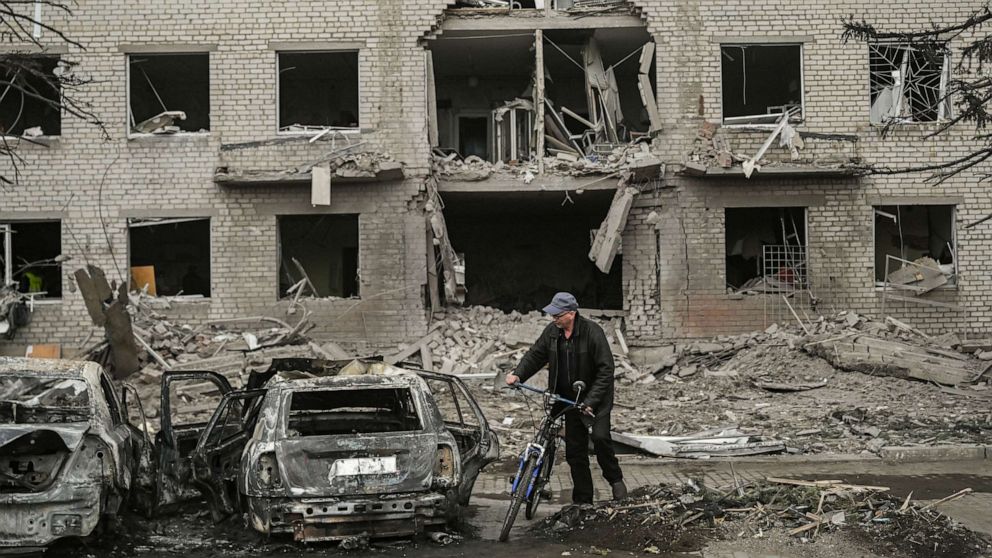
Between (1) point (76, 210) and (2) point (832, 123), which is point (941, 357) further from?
(1) point (76, 210)

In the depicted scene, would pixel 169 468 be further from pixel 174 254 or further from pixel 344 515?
pixel 174 254

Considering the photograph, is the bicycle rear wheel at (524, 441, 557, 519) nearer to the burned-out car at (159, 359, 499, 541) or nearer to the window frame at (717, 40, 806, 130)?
the burned-out car at (159, 359, 499, 541)

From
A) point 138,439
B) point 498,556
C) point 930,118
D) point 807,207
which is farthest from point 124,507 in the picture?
point 930,118

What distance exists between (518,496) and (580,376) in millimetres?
1272

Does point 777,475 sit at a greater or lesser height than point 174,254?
lesser

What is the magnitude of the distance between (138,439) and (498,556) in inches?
140

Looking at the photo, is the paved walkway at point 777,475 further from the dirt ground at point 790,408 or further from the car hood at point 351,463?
the car hood at point 351,463

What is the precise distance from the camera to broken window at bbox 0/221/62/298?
58.1 feet

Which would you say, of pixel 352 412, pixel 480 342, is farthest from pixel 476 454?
pixel 480 342

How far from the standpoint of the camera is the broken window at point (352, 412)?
27.9 ft

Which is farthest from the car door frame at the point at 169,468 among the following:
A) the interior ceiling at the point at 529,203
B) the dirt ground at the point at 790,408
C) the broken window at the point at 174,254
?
the broken window at the point at 174,254

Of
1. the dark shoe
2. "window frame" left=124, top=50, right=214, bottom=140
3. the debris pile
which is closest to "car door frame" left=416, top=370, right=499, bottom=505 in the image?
the dark shoe

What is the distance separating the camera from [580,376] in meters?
8.19

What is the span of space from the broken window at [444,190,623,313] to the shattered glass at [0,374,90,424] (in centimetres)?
1563
